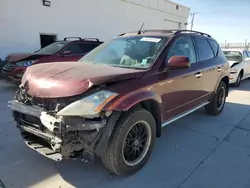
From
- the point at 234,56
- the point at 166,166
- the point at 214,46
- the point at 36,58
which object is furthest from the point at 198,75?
the point at 234,56

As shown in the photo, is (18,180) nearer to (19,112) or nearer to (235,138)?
(19,112)

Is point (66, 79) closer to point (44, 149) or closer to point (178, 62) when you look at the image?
point (44, 149)

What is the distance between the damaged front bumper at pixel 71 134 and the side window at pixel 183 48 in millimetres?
1546

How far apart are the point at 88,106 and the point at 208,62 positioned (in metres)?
3.00

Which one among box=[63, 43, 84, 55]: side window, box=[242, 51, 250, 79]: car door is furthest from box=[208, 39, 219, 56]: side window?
box=[242, 51, 250, 79]: car door

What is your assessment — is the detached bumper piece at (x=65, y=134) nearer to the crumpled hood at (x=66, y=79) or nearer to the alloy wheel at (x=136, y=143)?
the crumpled hood at (x=66, y=79)

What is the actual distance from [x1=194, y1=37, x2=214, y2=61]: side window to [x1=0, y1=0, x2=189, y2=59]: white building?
796 centimetres

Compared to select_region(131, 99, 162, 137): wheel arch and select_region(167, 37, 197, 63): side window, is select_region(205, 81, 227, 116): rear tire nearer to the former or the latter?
select_region(167, 37, 197, 63): side window

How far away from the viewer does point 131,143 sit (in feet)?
9.28

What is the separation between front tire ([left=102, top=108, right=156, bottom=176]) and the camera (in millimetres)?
2500

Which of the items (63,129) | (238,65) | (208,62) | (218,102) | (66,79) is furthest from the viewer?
(238,65)

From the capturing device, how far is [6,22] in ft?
30.3

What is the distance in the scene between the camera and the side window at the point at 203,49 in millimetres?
4277

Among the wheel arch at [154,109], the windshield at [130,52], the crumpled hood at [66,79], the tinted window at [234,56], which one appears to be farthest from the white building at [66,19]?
the wheel arch at [154,109]
